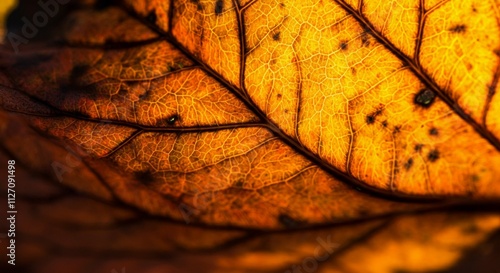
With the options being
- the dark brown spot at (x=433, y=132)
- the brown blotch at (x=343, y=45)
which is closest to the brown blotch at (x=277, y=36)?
the brown blotch at (x=343, y=45)

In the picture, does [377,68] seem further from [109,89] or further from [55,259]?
[55,259]

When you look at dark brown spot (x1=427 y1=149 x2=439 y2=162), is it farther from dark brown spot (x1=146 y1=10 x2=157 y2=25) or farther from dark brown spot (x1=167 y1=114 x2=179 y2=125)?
dark brown spot (x1=146 y1=10 x2=157 y2=25)

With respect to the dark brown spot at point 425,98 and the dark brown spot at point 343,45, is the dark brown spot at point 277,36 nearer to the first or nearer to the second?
the dark brown spot at point 343,45

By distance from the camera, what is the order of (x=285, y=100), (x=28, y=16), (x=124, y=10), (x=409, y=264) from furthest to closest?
(x=28, y=16) → (x=124, y=10) → (x=285, y=100) → (x=409, y=264)

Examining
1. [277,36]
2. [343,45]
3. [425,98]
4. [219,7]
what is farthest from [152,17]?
[425,98]

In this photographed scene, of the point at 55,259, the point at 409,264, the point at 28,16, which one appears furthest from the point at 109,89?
the point at 409,264

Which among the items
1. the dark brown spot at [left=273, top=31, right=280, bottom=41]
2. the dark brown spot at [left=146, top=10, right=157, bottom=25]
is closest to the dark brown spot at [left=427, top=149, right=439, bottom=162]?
the dark brown spot at [left=273, top=31, right=280, bottom=41]
